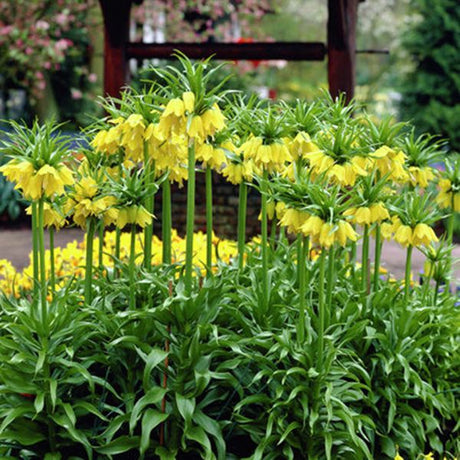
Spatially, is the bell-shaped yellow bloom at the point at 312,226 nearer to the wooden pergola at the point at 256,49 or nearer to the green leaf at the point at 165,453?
the green leaf at the point at 165,453

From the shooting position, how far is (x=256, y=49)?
6414mm

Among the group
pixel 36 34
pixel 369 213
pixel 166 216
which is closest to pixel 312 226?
pixel 369 213

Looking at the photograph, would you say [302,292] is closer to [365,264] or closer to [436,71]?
[365,264]

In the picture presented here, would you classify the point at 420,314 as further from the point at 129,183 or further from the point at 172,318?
the point at 129,183

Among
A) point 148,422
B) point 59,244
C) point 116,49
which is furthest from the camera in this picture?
point 59,244

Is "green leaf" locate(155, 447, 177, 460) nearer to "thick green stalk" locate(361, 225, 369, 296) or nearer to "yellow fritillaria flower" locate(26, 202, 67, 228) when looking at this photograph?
"yellow fritillaria flower" locate(26, 202, 67, 228)

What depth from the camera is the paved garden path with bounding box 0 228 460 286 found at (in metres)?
7.25

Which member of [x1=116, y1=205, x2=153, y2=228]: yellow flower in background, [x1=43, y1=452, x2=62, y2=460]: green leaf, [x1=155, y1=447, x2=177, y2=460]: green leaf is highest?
[x1=116, y1=205, x2=153, y2=228]: yellow flower in background

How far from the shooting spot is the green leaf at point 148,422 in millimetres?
2330

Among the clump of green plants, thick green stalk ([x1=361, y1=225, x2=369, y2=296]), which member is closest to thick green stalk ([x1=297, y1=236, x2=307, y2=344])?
the clump of green plants

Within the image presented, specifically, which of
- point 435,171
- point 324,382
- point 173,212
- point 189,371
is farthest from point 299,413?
point 173,212

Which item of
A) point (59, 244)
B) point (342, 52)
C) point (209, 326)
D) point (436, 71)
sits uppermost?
point (436, 71)

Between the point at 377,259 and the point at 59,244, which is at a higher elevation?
the point at 377,259

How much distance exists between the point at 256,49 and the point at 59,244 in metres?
3.00
